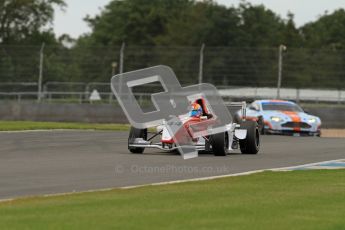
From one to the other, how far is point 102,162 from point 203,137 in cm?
253

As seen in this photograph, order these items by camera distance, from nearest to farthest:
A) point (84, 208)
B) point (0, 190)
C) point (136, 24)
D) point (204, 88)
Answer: point (84, 208), point (0, 190), point (204, 88), point (136, 24)

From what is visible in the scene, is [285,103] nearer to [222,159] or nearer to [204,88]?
[204,88]

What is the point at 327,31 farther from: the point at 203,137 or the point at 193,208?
the point at 193,208

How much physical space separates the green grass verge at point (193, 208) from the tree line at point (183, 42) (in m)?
24.4

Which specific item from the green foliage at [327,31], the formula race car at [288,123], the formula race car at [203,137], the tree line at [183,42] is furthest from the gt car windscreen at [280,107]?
the green foliage at [327,31]

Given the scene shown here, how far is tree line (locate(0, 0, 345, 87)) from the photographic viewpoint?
36625 mm

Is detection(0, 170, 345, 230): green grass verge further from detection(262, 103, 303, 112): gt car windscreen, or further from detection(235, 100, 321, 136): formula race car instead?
detection(262, 103, 303, 112): gt car windscreen

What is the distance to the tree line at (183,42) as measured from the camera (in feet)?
120

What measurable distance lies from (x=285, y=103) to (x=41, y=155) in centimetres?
1495

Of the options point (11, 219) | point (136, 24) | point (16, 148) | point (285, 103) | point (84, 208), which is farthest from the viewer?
point (136, 24)

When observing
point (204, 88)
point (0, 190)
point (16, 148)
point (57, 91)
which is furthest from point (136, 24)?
point (0, 190)

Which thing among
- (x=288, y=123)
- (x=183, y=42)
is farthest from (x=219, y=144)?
(x=183, y=42)

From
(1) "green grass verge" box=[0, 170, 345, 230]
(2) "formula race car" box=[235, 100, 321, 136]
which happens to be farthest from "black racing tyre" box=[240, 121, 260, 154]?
(2) "formula race car" box=[235, 100, 321, 136]

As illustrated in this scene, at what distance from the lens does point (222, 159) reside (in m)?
16.8
